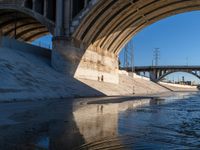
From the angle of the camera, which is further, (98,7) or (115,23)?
(115,23)

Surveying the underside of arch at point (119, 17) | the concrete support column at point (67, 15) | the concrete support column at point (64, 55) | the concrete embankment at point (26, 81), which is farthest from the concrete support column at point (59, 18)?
the concrete embankment at point (26, 81)

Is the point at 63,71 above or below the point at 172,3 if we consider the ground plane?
below

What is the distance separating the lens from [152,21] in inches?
1951

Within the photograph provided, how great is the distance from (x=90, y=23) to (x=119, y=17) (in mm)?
5407

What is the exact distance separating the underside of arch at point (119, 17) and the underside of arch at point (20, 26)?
14.7 meters

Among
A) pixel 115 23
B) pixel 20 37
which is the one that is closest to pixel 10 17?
pixel 20 37

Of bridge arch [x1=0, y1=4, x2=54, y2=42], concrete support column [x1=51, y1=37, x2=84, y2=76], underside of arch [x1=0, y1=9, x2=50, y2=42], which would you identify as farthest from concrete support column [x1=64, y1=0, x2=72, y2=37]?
underside of arch [x1=0, y1=9, x2=50, y2=42]

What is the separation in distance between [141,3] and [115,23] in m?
5.49

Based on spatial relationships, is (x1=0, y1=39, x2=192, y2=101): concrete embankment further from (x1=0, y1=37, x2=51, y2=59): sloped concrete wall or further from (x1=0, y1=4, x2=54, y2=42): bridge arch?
(x1=0, y1=4, x2=54, y2=42): bridge arch

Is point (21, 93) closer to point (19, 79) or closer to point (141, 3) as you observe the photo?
point (19, 79)

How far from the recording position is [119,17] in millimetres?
43594

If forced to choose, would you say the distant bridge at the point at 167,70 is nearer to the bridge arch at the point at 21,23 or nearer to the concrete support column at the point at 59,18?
the bridge arch at the point at 21,23

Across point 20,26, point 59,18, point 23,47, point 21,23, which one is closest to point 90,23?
point 59,18

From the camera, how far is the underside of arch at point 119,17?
40.0 m
